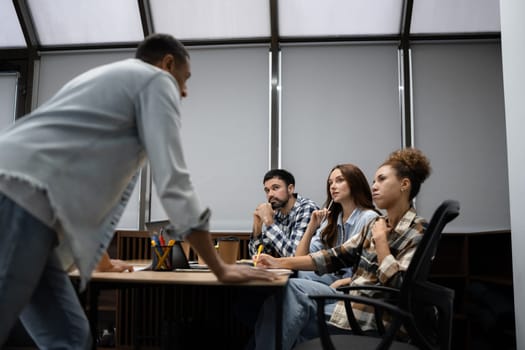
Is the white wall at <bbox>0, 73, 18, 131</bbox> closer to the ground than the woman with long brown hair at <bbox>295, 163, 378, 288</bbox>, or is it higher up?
higher up

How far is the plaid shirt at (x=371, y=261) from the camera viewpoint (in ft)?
6.12

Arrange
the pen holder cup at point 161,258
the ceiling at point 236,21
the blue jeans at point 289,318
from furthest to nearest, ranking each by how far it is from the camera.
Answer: the ceiling at point 236,21
the pen holder cup at point 161,258
the blue jeans at point 289,318

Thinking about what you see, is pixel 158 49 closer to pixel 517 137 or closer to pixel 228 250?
pixel 228 250

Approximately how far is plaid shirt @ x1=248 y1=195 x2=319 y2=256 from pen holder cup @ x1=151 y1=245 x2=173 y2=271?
1.11 metres

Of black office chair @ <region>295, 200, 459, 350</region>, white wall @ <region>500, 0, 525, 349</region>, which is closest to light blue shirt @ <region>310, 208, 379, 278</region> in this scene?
white wall @ <region>500, 0, 525, 349</region>

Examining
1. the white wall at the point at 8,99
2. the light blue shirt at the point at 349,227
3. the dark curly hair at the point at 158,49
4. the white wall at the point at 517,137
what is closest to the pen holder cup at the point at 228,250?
the light blue shirt at the point at 349,227

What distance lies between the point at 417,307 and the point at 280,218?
197 cm

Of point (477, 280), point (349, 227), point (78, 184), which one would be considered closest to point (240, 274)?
point (78, 184)

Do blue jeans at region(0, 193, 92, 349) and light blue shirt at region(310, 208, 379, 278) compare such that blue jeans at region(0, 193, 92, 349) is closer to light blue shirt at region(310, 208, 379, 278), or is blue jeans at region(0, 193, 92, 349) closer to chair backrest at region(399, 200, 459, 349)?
chair backrest at region(399, 200, 459, 349)

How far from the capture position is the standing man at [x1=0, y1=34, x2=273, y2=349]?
109 cm

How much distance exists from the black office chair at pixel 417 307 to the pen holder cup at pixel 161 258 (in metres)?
0.68

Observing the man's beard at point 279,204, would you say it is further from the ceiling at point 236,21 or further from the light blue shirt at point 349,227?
the ceiling at point 236,21

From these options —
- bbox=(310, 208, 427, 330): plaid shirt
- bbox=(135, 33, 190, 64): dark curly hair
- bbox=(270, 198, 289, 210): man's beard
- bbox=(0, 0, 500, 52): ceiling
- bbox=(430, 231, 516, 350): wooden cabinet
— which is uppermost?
bbox=(0, 0, 500, 52): ceiling

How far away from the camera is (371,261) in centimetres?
208
